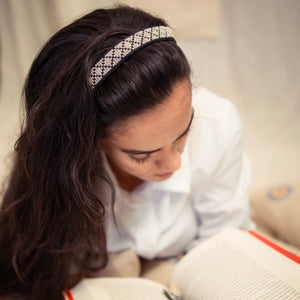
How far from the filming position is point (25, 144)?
0.59m

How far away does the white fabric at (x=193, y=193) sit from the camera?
79 cm

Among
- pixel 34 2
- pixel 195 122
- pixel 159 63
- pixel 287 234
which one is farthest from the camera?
pixel 34 2

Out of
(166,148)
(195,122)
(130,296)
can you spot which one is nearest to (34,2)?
(195,122)

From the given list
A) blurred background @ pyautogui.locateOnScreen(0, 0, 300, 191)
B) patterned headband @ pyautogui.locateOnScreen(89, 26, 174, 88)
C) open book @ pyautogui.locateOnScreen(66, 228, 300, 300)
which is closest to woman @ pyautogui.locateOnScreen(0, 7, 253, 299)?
patterned headband @ pyautogui.locateOnScreen(89, 26, 174, 88)

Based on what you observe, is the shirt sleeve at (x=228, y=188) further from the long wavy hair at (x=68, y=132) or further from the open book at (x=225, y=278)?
the long wavy hair at (x=68, y=132)

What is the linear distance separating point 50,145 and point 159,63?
23 cm

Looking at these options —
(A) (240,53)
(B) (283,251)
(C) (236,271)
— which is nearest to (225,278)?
(C) (236,271)

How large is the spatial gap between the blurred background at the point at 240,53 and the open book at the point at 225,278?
0.57 metres

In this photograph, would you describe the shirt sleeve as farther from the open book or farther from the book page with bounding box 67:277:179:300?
the book page with bounding box 67:277:179:300

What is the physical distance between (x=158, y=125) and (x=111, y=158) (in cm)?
18

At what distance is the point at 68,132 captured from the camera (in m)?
0.56

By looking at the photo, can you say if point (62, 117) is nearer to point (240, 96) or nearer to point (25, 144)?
point (25, 144)


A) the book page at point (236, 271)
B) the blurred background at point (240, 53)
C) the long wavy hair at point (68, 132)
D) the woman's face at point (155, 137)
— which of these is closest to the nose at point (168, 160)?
the woman's face at point (155, 137)

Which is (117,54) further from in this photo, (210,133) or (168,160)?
(210,133)
